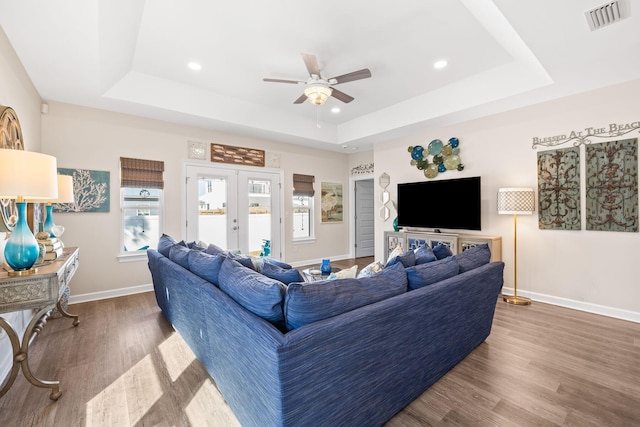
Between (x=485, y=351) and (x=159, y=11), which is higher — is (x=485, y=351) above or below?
below

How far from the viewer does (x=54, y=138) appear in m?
3.77

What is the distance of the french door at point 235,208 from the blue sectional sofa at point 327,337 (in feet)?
9.53

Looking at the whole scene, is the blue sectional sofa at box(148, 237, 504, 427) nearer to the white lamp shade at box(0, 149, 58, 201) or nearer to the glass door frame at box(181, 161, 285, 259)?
the white lamp shade at box(0, 149, 58, 201)

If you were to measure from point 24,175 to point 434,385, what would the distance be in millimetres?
2964

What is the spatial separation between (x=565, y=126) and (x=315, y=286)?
13.4ft

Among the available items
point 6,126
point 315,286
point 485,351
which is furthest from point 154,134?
point 485,351

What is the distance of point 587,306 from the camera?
3.48 meters

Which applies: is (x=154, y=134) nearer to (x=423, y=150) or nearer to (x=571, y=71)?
(x=423, y=150)

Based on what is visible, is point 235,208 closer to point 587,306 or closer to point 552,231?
point 552,231

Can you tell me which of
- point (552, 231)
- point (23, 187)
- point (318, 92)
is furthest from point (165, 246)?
point (552, 231)

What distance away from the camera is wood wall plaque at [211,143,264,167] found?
5.08 m

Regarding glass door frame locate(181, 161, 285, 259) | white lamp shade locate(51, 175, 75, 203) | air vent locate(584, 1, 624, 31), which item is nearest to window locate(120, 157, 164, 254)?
glass door frame locate(181, 161, 285, 259)

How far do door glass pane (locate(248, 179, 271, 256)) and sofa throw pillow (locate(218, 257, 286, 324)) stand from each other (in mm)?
3838

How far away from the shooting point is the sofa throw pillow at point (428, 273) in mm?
1924
